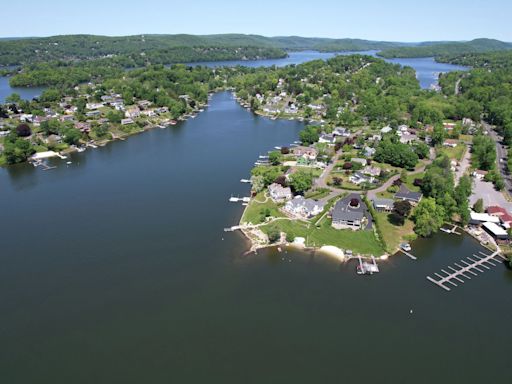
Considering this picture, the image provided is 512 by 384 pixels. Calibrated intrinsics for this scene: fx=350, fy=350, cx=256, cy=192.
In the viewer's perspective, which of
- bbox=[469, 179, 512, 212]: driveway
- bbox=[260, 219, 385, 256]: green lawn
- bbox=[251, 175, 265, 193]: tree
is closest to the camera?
bbox=[260, 219, 385, 256]: green lawn

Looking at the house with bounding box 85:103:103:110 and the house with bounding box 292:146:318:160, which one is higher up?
the house with bounding box 85:103:103:110

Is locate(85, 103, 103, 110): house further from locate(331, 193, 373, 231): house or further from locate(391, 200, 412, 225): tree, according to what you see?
locate(391, 200, 412, 225): tree

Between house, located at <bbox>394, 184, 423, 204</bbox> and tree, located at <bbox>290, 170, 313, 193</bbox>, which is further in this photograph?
tree, located at <bbox>290, 170, 313, 193</bbox>

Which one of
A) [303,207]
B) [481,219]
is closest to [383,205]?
[303,207]

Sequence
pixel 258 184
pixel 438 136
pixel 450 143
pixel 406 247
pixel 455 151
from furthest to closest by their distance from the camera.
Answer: pixel 450 143
pixel 438 136
pixel 455 151
pixel 258 184
pixel 406 247

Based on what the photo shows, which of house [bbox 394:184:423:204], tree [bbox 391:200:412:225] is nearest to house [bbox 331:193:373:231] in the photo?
tree [bbox 391:200:412:225]

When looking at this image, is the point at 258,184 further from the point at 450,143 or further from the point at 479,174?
the point at 450,143
